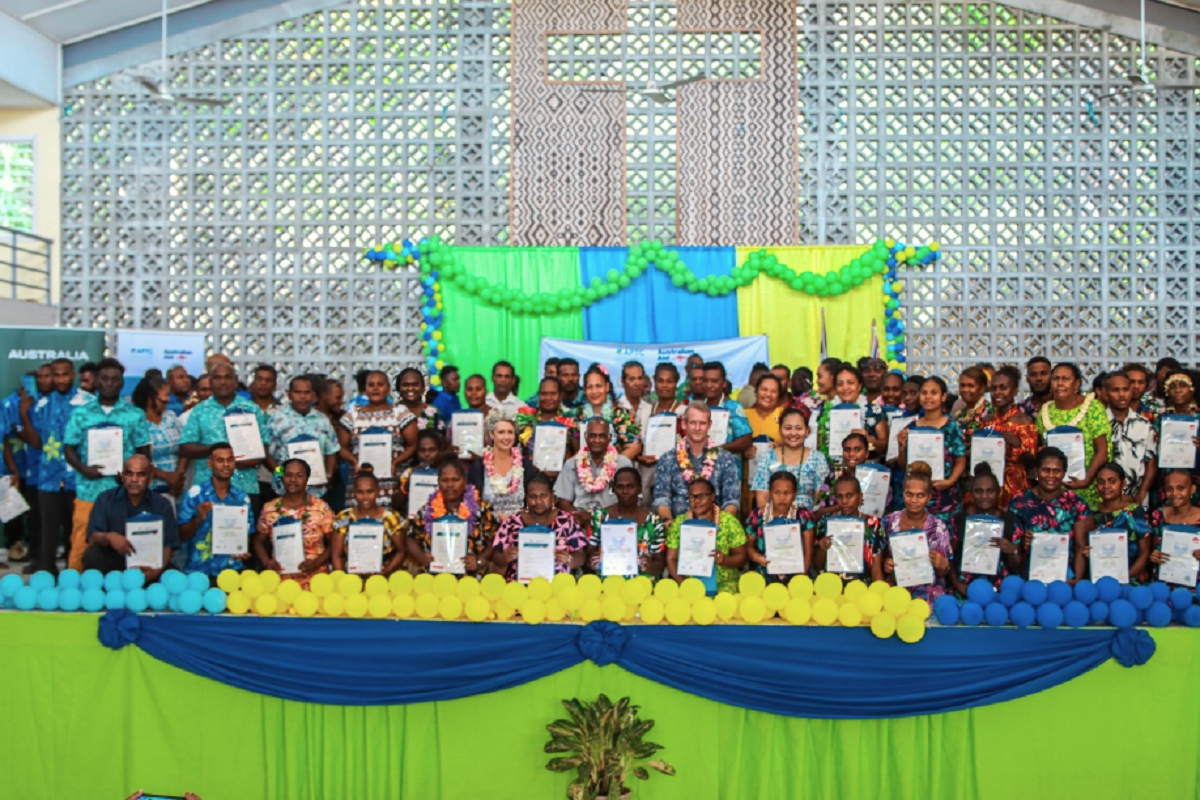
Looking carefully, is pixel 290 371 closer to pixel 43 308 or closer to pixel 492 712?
pixel 43 308

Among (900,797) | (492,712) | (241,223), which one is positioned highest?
(241,223)

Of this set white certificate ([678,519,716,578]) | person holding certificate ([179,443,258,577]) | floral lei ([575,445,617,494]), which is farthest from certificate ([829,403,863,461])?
person holding certificate ([179,443,258,577])

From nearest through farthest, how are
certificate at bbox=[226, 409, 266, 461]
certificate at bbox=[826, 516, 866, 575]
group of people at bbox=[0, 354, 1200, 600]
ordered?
certificate at bbox=[826, 516, 866, 575] < group of people at bbox=[0, 354, 1200, 600] < certificate at bbox=[226, 409, 266, 461]

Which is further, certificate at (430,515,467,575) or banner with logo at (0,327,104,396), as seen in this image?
banner with logo at (0,327,104,396)

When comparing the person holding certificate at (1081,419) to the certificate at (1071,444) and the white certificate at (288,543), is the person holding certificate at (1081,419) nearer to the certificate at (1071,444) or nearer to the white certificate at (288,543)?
the certificate at (1071,444)

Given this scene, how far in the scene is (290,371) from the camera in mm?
10141

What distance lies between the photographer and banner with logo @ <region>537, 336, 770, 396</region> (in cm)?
920

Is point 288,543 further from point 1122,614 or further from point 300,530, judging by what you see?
point 1122,614

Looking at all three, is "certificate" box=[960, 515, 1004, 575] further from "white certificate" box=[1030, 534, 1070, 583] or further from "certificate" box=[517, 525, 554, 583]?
"certificate" box=[517, 525, 554, 583]

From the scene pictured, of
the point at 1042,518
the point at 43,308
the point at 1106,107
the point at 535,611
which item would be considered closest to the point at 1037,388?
the point at 1042,518

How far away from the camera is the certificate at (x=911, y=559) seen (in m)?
4.59

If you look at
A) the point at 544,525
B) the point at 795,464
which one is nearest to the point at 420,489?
the point at 544,525

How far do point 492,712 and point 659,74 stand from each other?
7.09 m

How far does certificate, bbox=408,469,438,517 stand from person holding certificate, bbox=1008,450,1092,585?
2.75m
